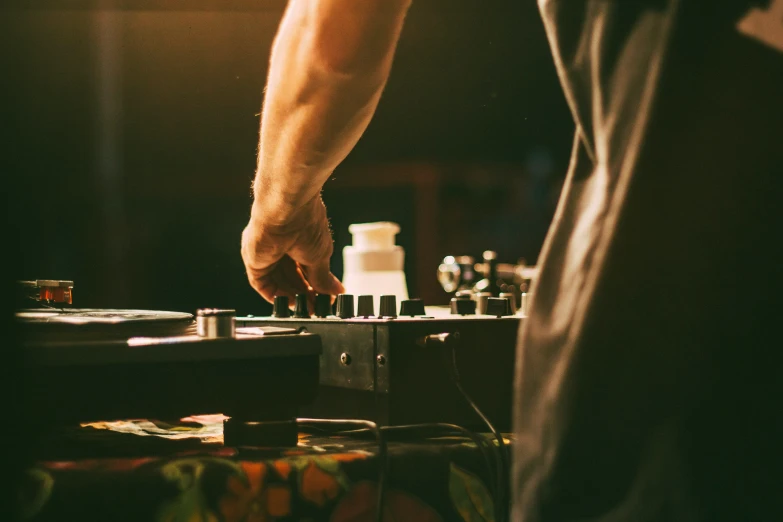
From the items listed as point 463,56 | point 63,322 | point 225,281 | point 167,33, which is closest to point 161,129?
point 225,281

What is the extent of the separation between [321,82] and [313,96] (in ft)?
0.06

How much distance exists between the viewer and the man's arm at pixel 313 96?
519 millimetres

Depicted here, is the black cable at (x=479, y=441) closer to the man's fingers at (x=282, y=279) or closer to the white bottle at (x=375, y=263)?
the man's fingers at (x=282, y=279)

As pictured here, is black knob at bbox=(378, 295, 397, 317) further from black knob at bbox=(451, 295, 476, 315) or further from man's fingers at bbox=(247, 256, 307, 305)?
man's fingers at bbox=(247, 256, 307, 305)

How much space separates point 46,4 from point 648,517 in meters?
2.98

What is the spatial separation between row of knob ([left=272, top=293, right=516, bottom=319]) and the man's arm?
0.25ft

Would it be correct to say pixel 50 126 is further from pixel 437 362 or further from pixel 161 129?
pixel 437 362

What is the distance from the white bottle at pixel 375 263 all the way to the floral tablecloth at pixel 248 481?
49 centimetres

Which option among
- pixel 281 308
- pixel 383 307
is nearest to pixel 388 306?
pixel 383 307

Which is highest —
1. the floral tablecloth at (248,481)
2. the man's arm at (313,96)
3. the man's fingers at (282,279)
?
the man's arm at (313,96)

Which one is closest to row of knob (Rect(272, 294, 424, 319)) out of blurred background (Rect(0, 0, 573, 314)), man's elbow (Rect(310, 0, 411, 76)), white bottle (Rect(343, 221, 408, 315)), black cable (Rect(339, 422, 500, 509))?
black cable (Rect(339, 422, 500, 509))

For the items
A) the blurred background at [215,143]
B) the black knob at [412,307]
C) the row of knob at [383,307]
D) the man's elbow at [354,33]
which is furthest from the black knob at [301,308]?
the blurred background at [215,143]

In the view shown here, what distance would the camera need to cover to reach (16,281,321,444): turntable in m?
0.53

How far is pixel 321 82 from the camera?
557mm
